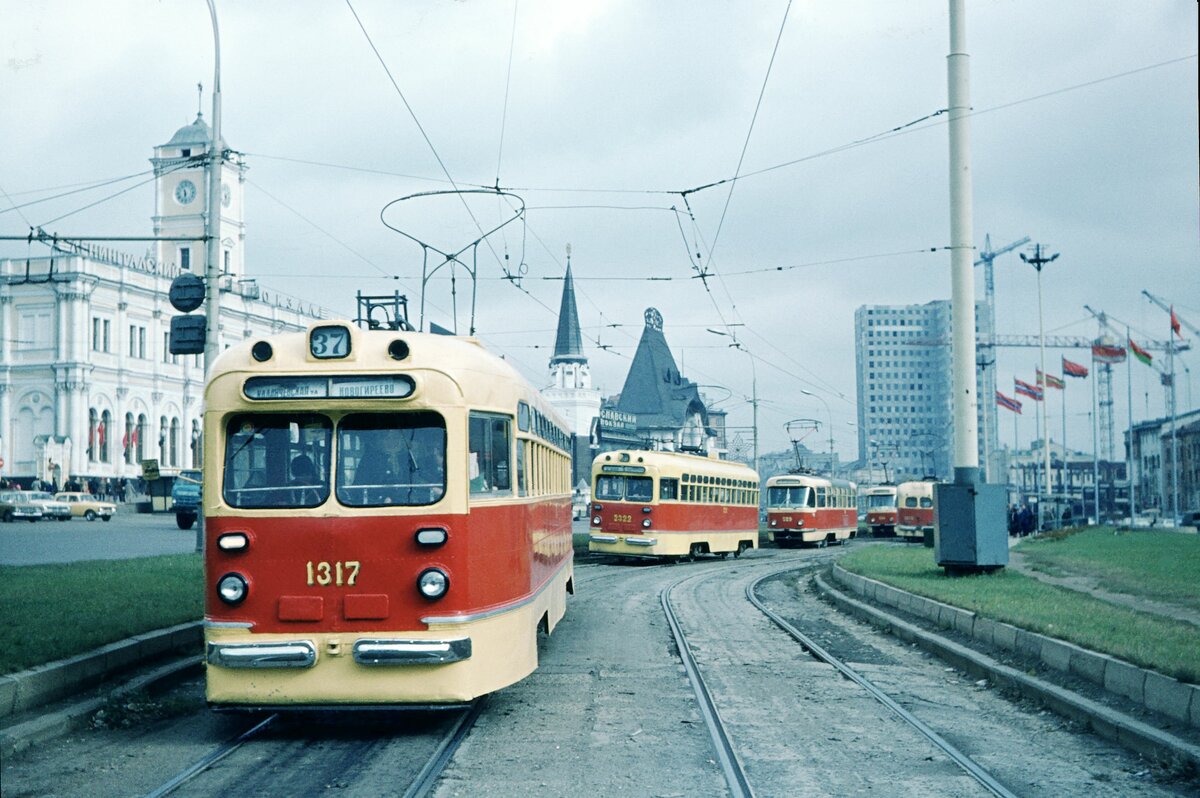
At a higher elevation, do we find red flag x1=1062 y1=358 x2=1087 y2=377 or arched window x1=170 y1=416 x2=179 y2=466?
red flag x1=1062 y1=358 x2=1087 y2=377

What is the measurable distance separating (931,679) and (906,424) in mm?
154491

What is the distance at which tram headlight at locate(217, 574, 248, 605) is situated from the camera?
27.6 ft

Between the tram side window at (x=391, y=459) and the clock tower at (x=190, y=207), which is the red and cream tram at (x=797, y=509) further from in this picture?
the clock tower at (x=190, y=207)

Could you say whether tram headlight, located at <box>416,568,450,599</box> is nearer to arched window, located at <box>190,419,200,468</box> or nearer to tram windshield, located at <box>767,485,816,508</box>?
tram windshield, located at <box>767,485,816,508</box>

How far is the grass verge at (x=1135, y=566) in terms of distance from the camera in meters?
17.3

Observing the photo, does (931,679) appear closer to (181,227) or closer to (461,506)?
(461,506)

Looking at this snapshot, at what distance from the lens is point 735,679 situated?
11.5 m

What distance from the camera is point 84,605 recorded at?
1302 cm

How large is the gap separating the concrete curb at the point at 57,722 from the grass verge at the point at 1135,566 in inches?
455

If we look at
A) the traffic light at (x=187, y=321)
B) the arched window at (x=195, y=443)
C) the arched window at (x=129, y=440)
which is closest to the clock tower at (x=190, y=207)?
the arched window at (x=195, y=443)

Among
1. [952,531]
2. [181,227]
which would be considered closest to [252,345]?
[952,531]

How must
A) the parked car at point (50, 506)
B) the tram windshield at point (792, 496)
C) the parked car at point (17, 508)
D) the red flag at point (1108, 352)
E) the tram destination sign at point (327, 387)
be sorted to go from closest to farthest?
the tram destination sign at point (327, 387)
the tram windshield at point (792, 496)
the parked car at point (17, 508)
the parked car at point (50, 506)
the red flag at point (1108, 352)

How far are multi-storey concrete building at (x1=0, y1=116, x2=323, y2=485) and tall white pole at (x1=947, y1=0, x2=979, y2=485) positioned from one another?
1988 inches

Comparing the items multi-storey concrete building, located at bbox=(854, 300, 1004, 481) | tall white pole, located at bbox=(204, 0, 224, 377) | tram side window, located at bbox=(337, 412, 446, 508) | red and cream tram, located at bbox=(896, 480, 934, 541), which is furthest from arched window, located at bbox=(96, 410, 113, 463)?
multi-storey concrete building, located at bbox=(854, 300, 1004, 481)
